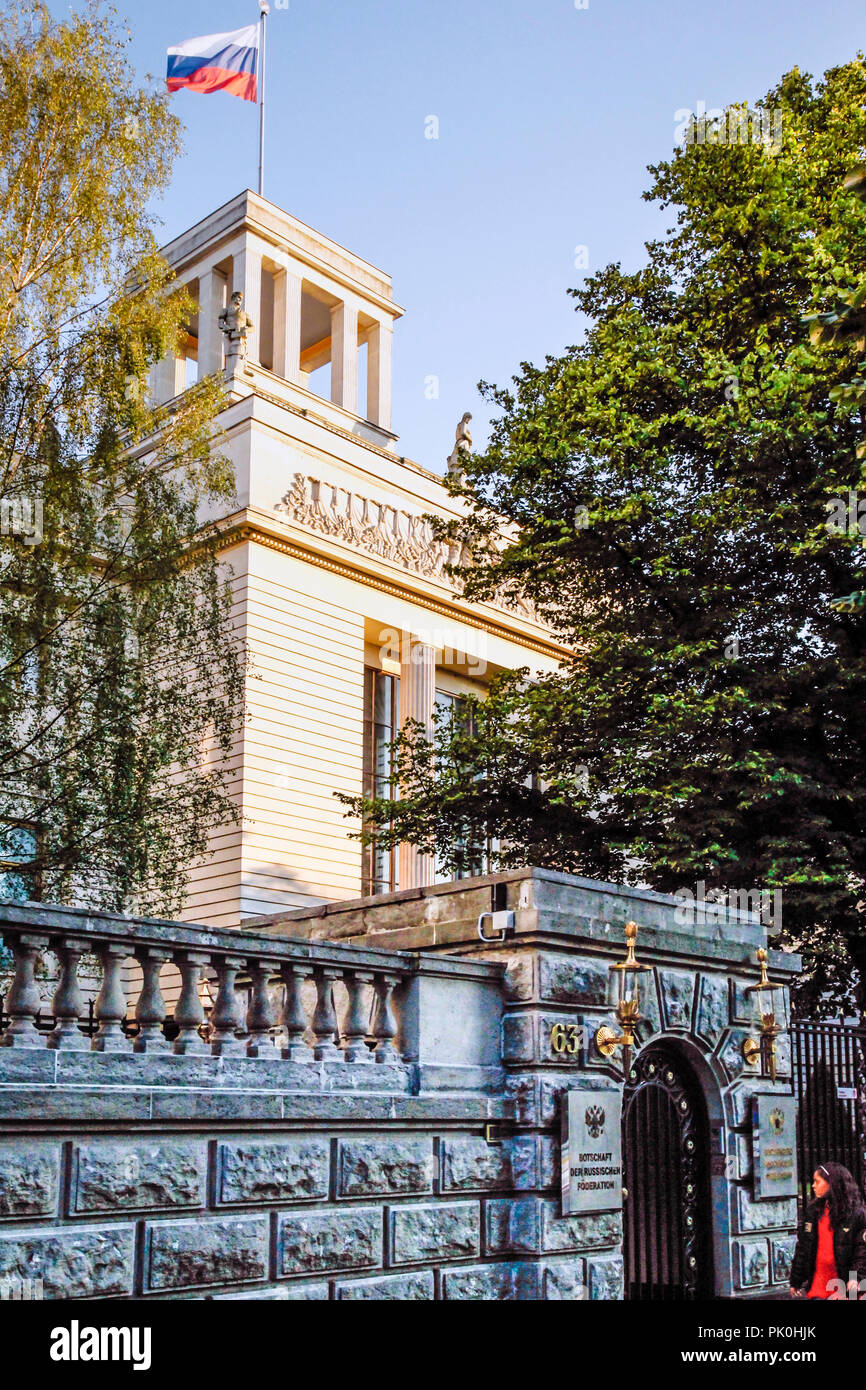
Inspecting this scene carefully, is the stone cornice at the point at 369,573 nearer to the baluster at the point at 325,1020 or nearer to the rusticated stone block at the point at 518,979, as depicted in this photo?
the rusticated stone block at the point at 518,979

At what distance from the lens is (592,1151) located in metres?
11.4

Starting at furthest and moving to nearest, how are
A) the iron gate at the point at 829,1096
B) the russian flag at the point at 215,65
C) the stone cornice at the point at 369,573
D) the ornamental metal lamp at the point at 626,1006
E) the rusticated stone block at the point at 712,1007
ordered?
1. the russian flag at the point at 215,65
2. the stone cornice at the point at 369,573
3. the iron gate at the point at 829,1096
4. the rusticated stone block at the point at 712,1007
5. the ornamental metal lamp at the point at 626,1006

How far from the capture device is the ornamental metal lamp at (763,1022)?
13.5 m

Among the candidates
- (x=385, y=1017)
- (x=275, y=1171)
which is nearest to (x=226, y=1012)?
(x=275, y=1171)

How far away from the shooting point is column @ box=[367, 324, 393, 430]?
42.5 m

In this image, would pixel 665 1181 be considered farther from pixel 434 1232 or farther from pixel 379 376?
pixel 379 376

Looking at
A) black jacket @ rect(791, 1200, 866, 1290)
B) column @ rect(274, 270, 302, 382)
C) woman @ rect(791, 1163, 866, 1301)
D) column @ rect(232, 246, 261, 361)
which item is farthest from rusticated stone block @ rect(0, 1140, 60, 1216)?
column @ rect(274, 270, 302, 382)

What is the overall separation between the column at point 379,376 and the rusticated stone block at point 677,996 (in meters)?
31.4

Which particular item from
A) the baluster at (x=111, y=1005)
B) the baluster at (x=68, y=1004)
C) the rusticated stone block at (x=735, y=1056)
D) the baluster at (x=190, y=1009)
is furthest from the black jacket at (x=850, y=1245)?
the baluster at (x=68, y=1004)

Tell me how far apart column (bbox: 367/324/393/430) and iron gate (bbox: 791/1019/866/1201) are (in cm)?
2908

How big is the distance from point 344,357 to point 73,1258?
35.8 meters

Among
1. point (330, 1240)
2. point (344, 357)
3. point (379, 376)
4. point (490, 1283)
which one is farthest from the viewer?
point (379, 376)

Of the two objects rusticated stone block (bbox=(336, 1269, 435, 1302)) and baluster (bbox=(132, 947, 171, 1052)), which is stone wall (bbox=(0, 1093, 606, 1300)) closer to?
rusticated stone block (bbox=(336, 1269, 435, 1302))

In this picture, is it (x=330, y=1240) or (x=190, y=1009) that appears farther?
(x=330, y=1240)
